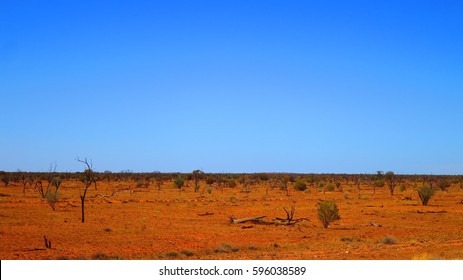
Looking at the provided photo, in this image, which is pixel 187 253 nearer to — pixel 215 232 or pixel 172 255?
pixel 172 255

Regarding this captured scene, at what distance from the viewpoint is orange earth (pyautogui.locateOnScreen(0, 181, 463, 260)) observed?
730 inches

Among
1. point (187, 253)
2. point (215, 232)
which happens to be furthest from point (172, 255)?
point (215, 232)

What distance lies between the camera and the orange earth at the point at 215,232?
60.8 ft

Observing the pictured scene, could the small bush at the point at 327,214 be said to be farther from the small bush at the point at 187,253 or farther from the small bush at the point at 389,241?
the small bush at the point at 187,253

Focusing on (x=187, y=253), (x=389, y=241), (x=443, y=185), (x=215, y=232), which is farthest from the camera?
(x=443, y=185)

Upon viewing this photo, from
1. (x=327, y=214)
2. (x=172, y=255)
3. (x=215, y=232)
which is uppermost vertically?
(x=327, y=214)

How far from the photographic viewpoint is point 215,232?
2512 centimetres

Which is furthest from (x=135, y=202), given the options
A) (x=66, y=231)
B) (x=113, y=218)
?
(x=66, y=231)

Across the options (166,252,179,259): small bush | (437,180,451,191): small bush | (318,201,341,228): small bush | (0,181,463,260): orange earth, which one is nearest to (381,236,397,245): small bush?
(0,181,463,260): orange earth

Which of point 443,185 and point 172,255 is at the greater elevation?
point 443,185
